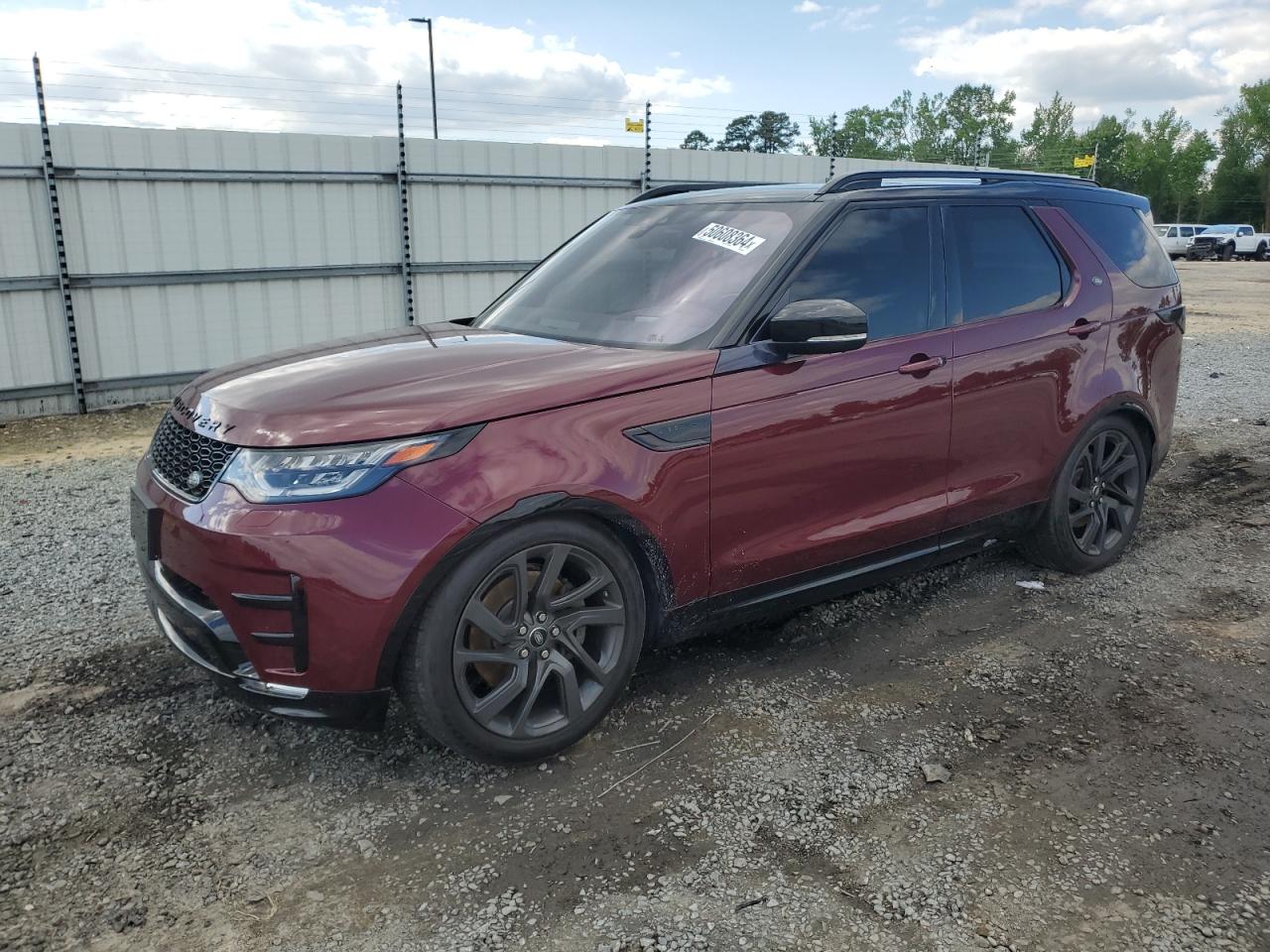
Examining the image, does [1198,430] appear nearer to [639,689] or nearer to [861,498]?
[861,498]

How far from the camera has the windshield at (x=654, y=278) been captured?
11.3 ft

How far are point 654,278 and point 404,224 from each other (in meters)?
7.69

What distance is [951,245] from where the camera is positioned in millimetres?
3965

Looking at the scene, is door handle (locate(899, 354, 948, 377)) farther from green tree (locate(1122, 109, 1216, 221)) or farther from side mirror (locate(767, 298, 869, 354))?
green tree (locate(1122, 109, 1216, 221))

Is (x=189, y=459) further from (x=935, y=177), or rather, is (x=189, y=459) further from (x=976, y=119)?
(x=976, y=119)

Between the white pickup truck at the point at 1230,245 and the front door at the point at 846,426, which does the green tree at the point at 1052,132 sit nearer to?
the white pickup truck at the point at 1230,245

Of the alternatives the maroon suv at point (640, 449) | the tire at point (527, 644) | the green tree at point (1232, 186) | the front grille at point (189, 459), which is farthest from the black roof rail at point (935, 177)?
the green tree at point (1232, 186)

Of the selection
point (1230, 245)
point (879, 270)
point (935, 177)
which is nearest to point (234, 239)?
point (935, 177)

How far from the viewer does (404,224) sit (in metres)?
10.6

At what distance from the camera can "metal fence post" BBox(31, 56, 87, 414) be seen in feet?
28.0

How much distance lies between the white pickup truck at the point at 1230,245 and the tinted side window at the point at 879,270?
4735 cm

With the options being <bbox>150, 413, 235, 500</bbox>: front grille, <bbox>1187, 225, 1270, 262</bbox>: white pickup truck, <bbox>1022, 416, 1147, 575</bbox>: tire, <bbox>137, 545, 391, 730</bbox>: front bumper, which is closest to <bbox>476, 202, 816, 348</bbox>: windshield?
<bbox>150, 413, 235, 500</bbox>: front grille

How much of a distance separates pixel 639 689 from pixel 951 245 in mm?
2209

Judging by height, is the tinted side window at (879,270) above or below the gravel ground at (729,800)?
above
